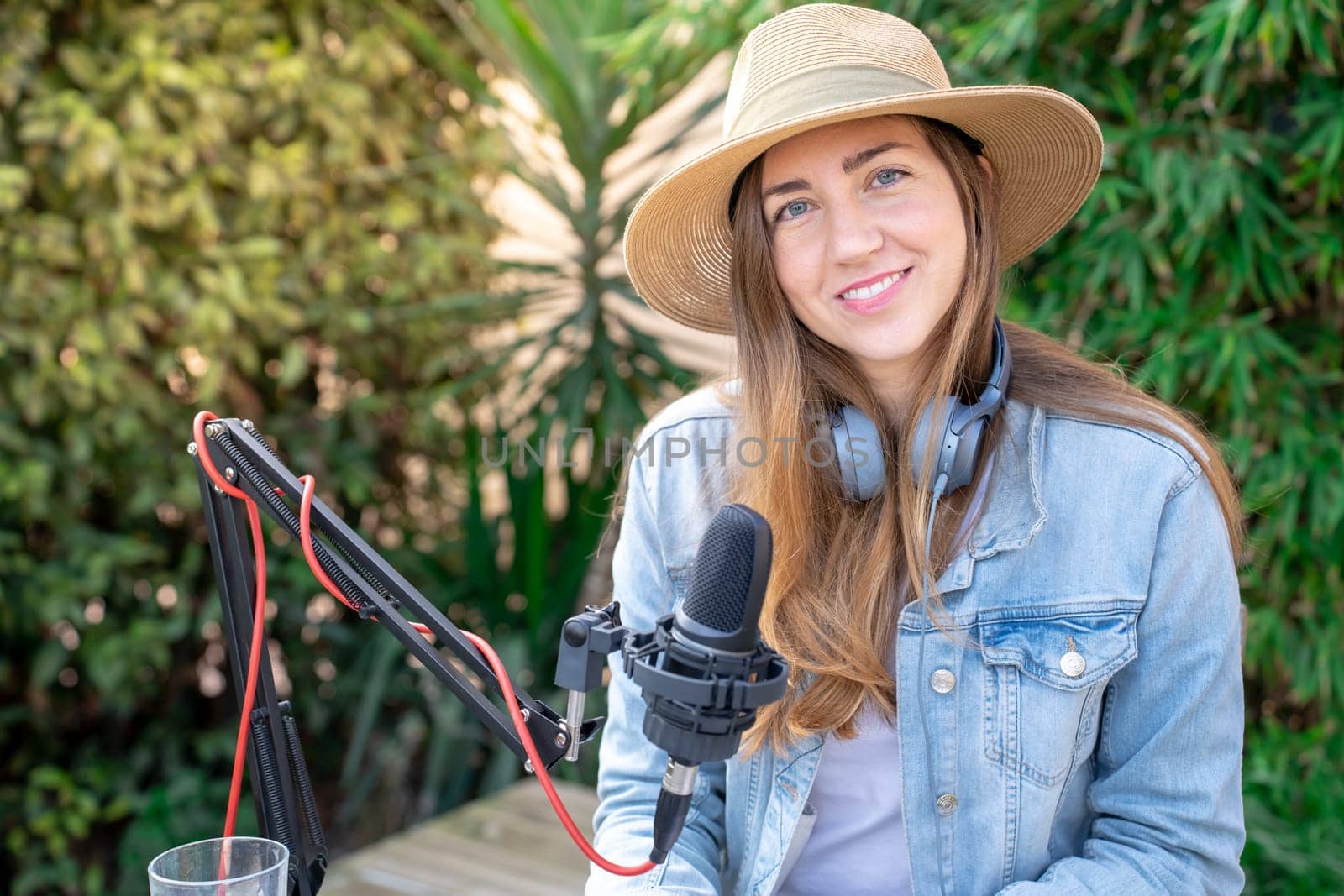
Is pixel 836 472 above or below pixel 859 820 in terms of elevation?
above

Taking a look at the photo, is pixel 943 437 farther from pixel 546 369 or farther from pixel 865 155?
pixel 546 369

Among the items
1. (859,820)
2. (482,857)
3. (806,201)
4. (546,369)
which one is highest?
(806,201)

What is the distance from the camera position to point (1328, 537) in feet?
7.59

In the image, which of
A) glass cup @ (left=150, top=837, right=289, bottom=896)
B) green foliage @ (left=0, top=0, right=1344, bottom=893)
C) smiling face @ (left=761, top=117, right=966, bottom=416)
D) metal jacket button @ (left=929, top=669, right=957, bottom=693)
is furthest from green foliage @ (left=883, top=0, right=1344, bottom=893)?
glass cup @ (left=150, top=837, right=289, bottom=896)

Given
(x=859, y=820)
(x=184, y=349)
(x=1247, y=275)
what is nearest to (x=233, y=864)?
(x=859, y=820)

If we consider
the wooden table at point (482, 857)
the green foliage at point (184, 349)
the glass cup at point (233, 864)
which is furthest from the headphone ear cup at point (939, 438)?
the green foliage at point (184, 349)

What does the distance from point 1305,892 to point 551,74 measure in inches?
101

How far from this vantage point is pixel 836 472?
1.44m

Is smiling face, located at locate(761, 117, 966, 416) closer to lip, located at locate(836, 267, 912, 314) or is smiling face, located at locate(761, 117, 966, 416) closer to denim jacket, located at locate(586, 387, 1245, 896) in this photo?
lip, located at locate(836, 267, 912, 314)

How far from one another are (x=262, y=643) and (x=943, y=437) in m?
0.77

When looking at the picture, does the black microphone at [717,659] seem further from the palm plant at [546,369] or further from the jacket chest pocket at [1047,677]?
the palm plant at [546,369]

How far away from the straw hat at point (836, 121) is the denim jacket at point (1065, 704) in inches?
14.0

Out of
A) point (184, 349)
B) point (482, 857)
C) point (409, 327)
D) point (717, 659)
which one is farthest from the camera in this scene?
point (409, 327)

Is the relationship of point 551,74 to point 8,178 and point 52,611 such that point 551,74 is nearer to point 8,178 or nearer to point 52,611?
point 8,178
